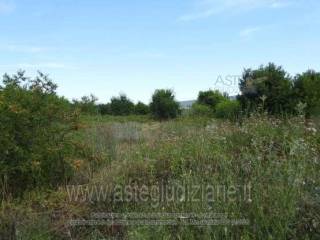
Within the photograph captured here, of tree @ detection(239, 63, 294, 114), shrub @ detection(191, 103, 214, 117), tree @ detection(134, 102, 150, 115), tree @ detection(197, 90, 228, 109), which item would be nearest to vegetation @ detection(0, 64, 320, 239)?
shrub @ detection(191, 103, 214, 117)

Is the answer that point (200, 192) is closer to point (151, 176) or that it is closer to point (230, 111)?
point (151, 176)

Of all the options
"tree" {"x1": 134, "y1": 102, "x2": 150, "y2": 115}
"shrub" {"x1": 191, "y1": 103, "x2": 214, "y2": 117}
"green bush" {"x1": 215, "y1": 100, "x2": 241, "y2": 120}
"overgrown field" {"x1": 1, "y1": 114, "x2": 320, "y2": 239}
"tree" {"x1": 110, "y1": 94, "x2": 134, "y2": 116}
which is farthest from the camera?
"tree" {"x1": 134, "y1": 102, "x2": 150, "y2": 115}

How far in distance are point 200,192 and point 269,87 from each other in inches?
485

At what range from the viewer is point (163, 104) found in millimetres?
24422

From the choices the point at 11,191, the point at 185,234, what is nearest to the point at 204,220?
the point at 185,234

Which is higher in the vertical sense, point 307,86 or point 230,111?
point 307,86

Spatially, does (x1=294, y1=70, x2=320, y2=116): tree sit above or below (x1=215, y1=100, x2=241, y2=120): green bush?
above

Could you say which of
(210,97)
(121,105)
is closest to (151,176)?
(210,97)
